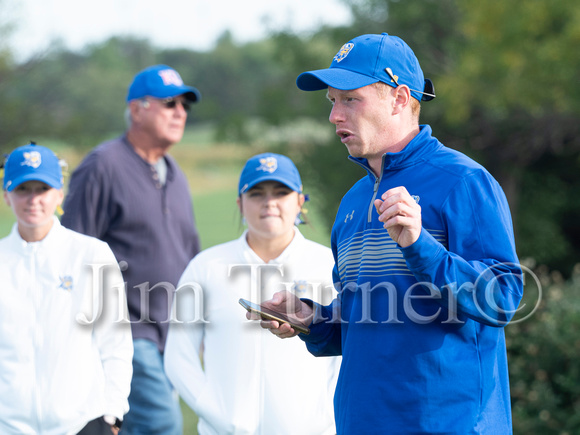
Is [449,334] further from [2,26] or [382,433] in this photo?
[2,26]

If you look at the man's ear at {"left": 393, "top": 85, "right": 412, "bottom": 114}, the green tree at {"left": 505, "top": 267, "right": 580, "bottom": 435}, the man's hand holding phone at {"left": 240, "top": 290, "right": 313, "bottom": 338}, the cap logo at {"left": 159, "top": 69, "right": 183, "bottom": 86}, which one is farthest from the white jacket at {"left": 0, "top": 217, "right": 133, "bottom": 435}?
the green tree at {"left": 505, "top": 267, "right": 580, "bottom": 435}

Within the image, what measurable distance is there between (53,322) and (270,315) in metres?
1.50

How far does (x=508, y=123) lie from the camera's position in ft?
46.2

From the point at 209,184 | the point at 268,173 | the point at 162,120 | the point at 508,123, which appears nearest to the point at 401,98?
the point at 268,173

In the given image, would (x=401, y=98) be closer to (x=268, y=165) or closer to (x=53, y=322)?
(x=268, y=165)

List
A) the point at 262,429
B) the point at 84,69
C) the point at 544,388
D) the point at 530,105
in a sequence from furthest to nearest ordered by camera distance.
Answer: the point at 84,69 < the point at 530,105 < the point at 544,388 < the point at 262,429

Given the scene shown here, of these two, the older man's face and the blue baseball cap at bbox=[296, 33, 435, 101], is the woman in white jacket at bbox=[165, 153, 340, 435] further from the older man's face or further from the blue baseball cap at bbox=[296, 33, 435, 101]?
the blue baseball cap at bbox=[296, 33, 435, 101]

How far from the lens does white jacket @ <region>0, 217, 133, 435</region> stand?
3615 millimetres

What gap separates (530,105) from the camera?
966 centimetres

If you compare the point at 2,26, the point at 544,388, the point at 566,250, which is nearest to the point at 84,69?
the point at 2,26

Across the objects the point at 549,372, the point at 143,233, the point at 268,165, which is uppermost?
the point at 268,165

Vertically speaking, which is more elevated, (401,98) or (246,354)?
(401,98)

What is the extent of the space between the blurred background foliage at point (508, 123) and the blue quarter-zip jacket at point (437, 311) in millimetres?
3840

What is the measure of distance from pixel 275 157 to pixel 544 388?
329 centimetres
